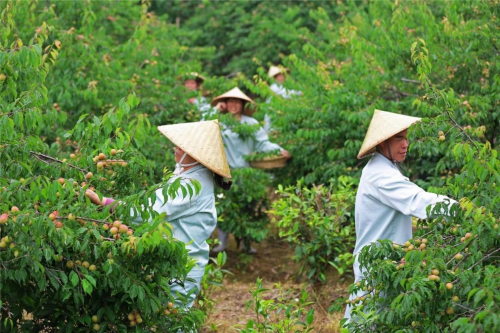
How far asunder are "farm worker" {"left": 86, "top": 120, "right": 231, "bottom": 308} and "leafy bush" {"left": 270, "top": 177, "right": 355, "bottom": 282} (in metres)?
1.78

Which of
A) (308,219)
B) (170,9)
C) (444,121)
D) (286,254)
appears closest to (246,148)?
(286,254)

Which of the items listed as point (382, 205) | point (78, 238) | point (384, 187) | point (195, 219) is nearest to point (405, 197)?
point (384, 187)

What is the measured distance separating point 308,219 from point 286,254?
7.35 feet

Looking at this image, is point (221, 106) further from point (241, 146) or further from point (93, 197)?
point (93, 197)

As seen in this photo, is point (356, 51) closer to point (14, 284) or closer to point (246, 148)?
point (246, 148)

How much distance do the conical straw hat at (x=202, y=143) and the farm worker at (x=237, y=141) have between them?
3503 millimetres

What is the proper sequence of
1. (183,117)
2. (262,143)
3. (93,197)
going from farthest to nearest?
(183,117) → (262,143) → (93,197)

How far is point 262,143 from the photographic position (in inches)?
344

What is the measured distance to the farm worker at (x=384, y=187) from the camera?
4.71m

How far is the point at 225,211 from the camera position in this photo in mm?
8445

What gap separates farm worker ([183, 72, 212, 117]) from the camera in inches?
352

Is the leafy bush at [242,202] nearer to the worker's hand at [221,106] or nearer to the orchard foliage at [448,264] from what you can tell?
the worker's hand at [221,106]

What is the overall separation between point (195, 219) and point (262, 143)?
3897mm

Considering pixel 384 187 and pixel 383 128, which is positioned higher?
pixel 383 128
